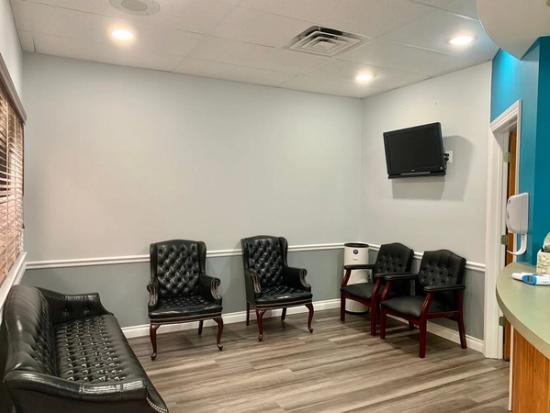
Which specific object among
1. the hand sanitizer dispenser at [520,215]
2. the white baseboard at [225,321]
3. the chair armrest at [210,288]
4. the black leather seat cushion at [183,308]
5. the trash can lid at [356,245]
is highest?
the hand sanitizer dispenser at [520,215]

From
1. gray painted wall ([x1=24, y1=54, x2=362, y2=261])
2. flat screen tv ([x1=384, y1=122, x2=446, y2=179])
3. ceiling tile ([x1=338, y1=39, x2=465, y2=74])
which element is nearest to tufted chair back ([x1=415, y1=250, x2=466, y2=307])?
flat screen tv ([x1=384, y1=122, x2=446, y2=179])

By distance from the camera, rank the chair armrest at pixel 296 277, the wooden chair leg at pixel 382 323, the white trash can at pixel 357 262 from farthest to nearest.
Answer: the white trash can at pixel 357 262 < the chair armrest at pixel 296 277 < the wooden chair leg at pixel 382 323

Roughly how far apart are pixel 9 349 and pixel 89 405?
48cm

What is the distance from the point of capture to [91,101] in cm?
414

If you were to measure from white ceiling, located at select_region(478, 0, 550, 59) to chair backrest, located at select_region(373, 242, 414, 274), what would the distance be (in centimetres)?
263

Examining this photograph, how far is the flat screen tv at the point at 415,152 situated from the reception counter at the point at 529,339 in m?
2.46

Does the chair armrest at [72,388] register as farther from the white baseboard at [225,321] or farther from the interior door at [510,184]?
the interior door at [510,184]

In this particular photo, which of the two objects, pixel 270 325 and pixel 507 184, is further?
pixel 270 325

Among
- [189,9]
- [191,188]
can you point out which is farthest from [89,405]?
[191,188]

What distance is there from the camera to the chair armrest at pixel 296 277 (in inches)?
182

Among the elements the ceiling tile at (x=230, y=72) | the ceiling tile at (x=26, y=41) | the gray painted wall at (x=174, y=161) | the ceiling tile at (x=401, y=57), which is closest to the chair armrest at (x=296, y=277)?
the gray painted wall at (x=174, y=161)

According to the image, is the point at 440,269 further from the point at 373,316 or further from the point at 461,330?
the point at 373,316

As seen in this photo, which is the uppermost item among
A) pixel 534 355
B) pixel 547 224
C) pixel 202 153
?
pixel 202 153

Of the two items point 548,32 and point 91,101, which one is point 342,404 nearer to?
point 548,32
